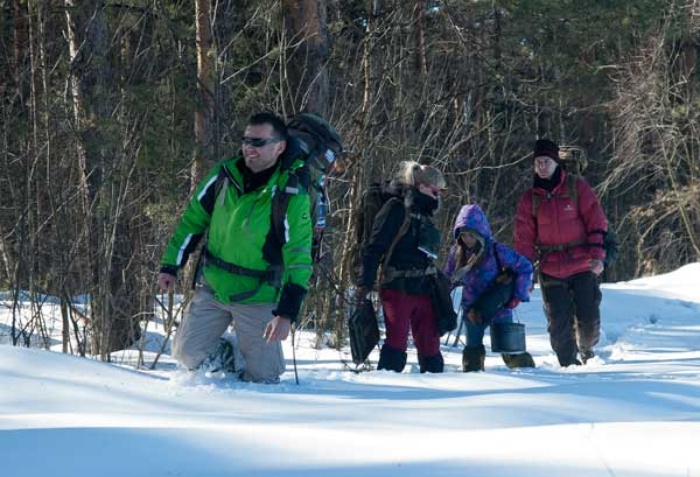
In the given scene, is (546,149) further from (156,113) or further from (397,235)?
(156,113)

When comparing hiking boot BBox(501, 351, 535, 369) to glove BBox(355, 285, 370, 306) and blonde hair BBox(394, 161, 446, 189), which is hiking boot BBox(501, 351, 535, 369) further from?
blonde hair BBox(394, 161, 446, 189)

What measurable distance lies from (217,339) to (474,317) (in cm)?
281

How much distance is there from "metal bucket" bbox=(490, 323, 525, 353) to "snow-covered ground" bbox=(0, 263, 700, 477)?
269 millimetres

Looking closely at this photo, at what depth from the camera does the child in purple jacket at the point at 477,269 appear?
9.04 m

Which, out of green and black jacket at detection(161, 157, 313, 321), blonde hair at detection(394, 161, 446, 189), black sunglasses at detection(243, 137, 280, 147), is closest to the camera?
green and black jacket at detection(161, 157, 313, 321)

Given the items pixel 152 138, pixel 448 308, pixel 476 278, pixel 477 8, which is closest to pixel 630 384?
pixel 448 308

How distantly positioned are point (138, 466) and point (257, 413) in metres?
1.69

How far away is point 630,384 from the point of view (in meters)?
7.10

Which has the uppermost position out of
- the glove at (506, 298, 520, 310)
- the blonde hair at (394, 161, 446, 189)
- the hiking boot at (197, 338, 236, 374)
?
the blonde hair at (394, 161, 446, 189)

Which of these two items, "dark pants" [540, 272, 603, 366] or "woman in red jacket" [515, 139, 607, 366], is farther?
"dark pants" [540, 272, 603, 366]

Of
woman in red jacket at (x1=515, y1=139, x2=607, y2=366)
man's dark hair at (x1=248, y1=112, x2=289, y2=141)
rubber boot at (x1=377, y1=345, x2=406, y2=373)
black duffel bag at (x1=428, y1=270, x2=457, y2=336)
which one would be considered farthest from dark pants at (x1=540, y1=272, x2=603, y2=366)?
man's dark hair at (x1=248, y1=112, x2=289, y2=141)

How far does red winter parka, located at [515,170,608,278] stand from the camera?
9.45m

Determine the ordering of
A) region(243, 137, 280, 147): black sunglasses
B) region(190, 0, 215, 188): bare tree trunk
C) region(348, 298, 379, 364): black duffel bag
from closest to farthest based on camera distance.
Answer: region(243, 137, 280, 147): black sunglasses
region(348, 298, 379, 364): black duffel bag
region(190, 0, 215, 188): bare tree trunk

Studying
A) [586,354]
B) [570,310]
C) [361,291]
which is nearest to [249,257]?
[361,291]
